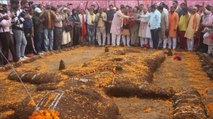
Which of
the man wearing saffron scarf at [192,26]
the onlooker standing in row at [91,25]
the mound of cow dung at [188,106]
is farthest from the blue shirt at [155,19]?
the mound of cow dung at [188,106]

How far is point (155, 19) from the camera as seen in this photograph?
53.0 feet

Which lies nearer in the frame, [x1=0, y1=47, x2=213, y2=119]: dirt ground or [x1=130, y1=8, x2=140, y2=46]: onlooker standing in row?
[x1=0, y1=47, x2=213, y2=119]: dirt ground

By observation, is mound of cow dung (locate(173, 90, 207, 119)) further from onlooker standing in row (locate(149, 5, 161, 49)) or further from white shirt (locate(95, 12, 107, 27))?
white shirt (locate(95, 12, 107, 27))

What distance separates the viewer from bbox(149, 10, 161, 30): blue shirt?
52.7ft

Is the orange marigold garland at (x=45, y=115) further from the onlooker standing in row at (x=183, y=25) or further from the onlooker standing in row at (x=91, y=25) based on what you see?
the onlooker standing in row at (x=91, y=25)

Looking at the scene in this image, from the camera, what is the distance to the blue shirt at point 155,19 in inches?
633

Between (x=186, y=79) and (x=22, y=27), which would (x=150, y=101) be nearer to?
(x=186, y=79)

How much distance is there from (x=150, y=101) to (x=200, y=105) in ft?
4.05

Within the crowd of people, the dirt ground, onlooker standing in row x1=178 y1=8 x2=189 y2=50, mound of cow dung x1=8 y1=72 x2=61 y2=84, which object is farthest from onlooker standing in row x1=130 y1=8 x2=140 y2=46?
mound of cow dung x1=8 y1=72 x2=61 y2=84

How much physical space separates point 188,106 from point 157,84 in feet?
9.09

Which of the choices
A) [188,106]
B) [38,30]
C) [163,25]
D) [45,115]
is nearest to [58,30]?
[38,30]

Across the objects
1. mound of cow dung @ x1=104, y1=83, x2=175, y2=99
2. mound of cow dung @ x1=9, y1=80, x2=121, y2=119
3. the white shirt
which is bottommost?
mound of cow dung @ x1=104, y1=83, x2=175, y2=99

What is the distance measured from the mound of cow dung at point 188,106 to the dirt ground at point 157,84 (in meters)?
0.23

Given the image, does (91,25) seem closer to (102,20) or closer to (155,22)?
(102,20)
